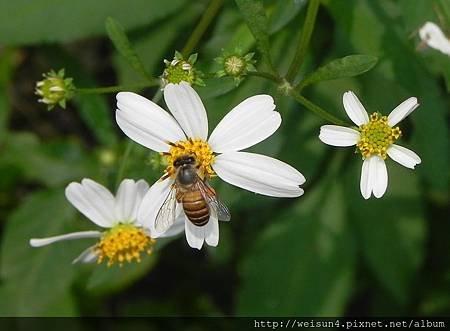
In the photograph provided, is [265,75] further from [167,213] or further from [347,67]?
[167,213]

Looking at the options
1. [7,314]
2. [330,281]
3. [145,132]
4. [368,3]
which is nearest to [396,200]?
[330,281]

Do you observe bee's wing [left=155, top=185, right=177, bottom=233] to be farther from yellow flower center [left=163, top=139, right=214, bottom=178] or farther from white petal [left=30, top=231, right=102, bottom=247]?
white petal [left=30, top=231, right=102, bottom=247]

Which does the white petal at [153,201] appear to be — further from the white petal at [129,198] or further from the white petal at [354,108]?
the white petal at [354,108]

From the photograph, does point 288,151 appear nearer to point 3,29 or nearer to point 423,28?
point 423,28

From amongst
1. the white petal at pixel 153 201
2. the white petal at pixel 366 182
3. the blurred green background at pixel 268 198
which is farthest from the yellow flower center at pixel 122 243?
the white petal at pixel 366 182

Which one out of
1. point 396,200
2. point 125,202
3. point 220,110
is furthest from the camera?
point 396,200
